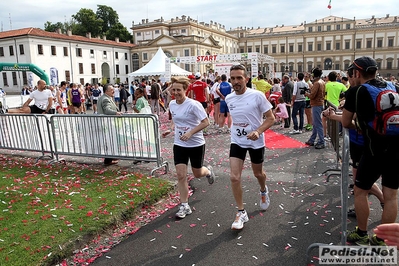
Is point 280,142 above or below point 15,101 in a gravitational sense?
below

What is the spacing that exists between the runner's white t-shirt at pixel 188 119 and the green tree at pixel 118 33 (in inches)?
3488

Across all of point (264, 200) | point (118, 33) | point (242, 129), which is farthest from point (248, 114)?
point (118, 33)

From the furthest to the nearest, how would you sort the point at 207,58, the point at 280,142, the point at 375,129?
the point at 207,58 < the point at 280,142 < the point at 375,129

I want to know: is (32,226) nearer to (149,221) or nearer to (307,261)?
(149,221)

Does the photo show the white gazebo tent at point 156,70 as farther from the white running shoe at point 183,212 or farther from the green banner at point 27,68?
the white running shoe at point 183,212

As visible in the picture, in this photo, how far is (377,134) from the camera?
10.0 feet

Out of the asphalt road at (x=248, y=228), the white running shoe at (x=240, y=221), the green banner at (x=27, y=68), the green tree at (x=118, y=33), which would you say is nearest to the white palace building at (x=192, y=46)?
the green tree at (x=118, y=33)

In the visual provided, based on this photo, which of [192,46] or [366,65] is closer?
[366,65]

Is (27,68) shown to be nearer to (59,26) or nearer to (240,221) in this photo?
(240,221)

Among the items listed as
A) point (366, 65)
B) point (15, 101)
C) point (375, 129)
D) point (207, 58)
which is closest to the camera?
point (375, 129)

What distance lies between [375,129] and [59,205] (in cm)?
434

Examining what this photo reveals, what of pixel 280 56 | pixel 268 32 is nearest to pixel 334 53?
pixel 280 56

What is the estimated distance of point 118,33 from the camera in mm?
88438

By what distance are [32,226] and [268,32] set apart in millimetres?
110928
